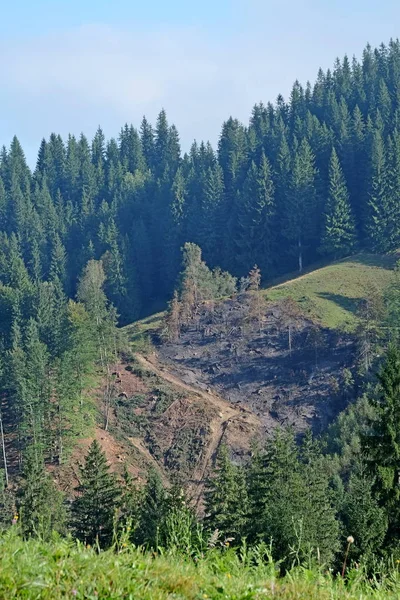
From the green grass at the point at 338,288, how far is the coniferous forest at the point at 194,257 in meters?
3.22

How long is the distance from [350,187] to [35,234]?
49.6m

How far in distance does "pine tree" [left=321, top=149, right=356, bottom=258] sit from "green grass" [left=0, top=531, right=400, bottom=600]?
8458cm

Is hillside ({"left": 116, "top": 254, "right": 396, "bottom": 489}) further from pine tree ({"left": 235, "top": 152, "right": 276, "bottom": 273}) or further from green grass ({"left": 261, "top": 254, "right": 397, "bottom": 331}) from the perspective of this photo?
pine tree ({"left": 235, "top": 152, "right": 276, "bottom": 273})

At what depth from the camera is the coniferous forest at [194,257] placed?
29.0m

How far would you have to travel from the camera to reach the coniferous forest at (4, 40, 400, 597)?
95.2 feet

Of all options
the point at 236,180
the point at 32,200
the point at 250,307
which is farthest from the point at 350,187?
the point at 32,200

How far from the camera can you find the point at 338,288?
78.4 m

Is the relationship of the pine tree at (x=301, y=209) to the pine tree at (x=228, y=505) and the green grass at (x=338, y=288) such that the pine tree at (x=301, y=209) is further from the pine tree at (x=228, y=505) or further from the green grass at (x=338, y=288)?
the pine tree at (x=228, y=505)

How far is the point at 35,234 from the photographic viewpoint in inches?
4707

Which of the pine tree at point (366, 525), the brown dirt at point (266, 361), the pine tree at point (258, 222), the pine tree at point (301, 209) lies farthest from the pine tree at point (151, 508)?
the pine tree at point (258, 222)

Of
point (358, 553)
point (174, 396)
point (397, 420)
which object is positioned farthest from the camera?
point (174, 396)

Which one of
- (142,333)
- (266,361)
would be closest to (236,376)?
(266,361)

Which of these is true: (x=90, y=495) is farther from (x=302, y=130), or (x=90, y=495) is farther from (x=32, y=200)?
(x=32, y=200)

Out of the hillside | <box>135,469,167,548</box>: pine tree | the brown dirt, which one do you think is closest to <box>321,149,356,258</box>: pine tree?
the hillside
